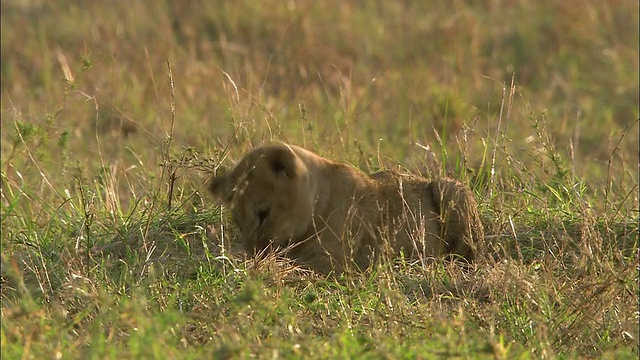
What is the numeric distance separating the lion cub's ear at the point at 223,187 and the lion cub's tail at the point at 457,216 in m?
0.97

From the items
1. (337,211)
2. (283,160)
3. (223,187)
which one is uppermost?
(283,160)

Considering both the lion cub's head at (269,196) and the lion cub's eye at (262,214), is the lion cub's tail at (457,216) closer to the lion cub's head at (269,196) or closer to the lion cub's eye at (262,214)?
the lion cub's head at (269,196)

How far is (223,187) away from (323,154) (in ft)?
4.02

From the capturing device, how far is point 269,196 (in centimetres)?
476

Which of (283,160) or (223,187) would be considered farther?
(223,187)

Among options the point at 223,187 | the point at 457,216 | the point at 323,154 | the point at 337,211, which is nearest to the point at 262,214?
the point at 223,187

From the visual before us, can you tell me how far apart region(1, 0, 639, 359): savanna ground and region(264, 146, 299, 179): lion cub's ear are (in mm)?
390

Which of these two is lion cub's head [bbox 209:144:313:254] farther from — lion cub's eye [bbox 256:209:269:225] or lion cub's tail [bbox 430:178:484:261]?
lion cub's tail [bbox 430:178:484:261]

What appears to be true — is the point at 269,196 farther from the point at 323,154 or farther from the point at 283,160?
the point at 323,154

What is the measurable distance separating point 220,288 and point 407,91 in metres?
5.56

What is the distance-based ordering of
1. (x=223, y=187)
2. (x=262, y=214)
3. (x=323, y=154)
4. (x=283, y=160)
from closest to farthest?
(x=283, y=160)
(x=262, y=214)
(x=223, y=187)
(x=323, y=154)

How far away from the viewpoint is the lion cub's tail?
5.27 m

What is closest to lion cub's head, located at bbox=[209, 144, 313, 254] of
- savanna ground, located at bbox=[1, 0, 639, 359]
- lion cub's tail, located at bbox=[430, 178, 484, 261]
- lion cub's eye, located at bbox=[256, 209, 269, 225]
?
lion cub's eye, located at bbox=[256, 209, 269, 225]

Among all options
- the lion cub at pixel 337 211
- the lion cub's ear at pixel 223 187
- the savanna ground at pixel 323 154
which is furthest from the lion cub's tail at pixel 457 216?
the lion cub's ear at pixel 223 187
